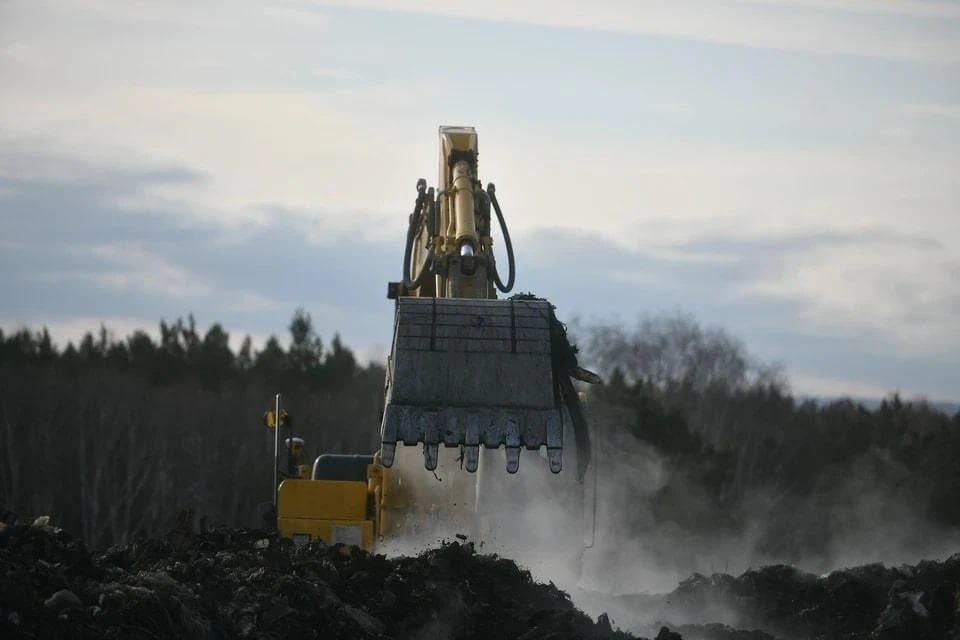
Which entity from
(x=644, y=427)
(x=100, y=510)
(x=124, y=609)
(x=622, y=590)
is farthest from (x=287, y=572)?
(x=100, y=510)

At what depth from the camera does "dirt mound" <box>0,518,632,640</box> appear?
13.4 meters

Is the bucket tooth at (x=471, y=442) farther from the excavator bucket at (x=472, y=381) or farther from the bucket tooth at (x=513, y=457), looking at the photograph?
the bucket tooth at (x=513, y=457)

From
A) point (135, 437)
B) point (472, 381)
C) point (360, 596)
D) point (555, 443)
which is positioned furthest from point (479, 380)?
point (135, 437)

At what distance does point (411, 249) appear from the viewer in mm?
20344

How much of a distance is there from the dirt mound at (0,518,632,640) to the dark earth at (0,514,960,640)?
0.02 metres

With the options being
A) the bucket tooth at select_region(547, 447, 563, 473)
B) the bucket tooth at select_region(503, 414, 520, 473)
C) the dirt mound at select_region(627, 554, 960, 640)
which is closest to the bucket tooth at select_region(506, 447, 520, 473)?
the bucket tooth at select_region(503, 414, 520, 473)

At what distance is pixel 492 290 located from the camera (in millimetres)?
19766

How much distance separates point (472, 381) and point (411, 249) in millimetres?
3537

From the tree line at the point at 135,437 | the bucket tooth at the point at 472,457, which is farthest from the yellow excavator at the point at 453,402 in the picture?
the tree line at the point at 135,437

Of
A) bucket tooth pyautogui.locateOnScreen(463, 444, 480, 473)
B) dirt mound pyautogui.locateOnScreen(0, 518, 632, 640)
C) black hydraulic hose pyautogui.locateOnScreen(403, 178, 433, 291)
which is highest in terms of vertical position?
black hydraulic hose pyautogui.locateOnScreen(403, 178, 433, 291)

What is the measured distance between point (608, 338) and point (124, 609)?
264 feet

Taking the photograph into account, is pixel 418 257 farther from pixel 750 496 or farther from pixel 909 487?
pixel 750 496

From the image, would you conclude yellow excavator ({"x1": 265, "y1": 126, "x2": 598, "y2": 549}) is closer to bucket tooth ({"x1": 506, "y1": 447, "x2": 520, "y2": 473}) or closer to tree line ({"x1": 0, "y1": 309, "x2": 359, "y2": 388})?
bucket tooth ({"x1": 506, "y1": 447, "x2": 520, "y2": 473})

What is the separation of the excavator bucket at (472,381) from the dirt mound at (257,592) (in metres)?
1.20
